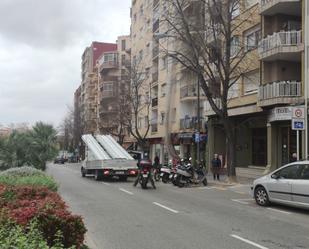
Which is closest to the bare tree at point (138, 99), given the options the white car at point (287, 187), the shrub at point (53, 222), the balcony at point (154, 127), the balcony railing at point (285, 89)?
the balcony at point (154, 127)

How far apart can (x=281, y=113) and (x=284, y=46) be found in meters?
3.60

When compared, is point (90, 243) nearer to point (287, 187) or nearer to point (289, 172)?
point (287, 187)

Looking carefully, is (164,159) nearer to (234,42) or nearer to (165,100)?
(165,100)

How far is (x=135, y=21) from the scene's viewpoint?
68.8 m

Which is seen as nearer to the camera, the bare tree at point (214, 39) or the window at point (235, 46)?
the bare tree at point (214, 39)

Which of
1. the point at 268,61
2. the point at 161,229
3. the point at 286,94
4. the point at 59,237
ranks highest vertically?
the point at 268,61

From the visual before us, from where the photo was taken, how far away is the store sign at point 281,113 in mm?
26719

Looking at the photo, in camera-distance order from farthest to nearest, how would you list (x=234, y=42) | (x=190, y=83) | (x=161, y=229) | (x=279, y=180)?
(x=190, y=83), (x=234, y=42), (x=279, y=180), (x=161, y=229)

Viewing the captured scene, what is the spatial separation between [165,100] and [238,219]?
131ft

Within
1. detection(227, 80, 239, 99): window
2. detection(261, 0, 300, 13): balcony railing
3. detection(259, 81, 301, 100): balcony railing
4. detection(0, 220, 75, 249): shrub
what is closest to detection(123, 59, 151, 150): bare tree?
detection(227, 80, 239, 99): window

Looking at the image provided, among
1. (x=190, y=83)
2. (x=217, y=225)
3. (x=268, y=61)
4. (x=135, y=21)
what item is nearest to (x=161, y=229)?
(x=217, y=225)

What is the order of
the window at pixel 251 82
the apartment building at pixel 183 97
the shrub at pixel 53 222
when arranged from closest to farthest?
the shrub at pixel 53 222 < the window at pixel 251 82 < the apartment building at pixel 183 97

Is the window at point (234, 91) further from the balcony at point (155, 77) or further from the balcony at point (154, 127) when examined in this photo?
the balcony at point (155, 77)

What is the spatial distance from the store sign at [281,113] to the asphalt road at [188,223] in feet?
31.2
